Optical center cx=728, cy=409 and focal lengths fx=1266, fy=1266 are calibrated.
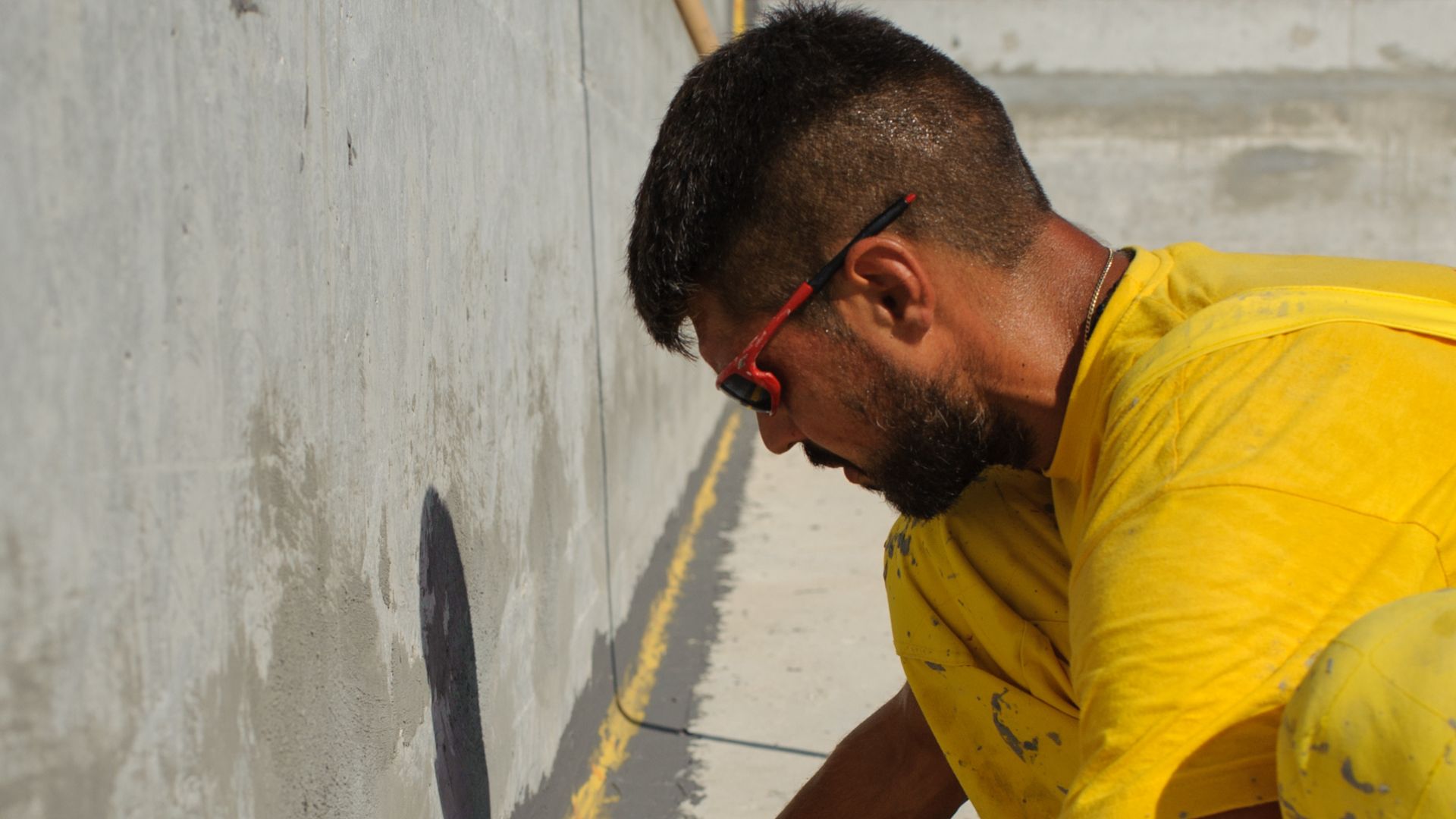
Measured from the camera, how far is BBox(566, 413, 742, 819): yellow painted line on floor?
281 centimetres

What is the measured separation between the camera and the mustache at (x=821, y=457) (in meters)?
1.74

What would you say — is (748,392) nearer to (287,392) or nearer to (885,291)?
(885,291)

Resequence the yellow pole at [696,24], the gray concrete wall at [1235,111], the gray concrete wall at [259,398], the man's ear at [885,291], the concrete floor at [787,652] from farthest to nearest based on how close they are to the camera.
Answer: the gray concrete wall at [1235,111] < the yellow pole at [696,24] < the concrete floor at [787,652] < the man's ear at [885,291] < the gray concrete wall at [259,398]

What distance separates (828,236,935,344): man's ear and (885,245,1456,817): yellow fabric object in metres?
0.21

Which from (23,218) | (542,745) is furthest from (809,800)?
(23,218)

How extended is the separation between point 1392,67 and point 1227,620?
516 inches

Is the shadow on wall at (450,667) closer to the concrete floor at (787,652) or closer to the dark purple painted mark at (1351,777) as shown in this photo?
the concrete floor at (787,652)

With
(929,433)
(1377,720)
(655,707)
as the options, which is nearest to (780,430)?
(929,433)

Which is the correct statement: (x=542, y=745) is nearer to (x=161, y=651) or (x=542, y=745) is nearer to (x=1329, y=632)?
(x=161, y=651)

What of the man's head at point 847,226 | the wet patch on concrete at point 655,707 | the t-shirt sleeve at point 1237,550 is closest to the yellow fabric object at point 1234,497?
the t-shirt sleeve at point 1237,550

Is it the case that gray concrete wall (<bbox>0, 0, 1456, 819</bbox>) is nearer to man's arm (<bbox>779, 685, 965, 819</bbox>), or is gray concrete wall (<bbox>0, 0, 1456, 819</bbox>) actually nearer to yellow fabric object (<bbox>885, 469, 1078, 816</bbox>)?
man's arm (<bbox>779, 685, 965, 819</bbox>)

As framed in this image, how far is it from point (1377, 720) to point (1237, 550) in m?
0.18

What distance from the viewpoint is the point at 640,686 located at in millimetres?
3510

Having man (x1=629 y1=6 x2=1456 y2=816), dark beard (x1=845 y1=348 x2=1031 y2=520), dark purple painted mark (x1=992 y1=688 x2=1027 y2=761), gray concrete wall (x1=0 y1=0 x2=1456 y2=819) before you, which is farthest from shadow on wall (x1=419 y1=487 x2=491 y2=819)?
dark purple painted mark (x1=992 y1=688 x2=1027 y2=761)
